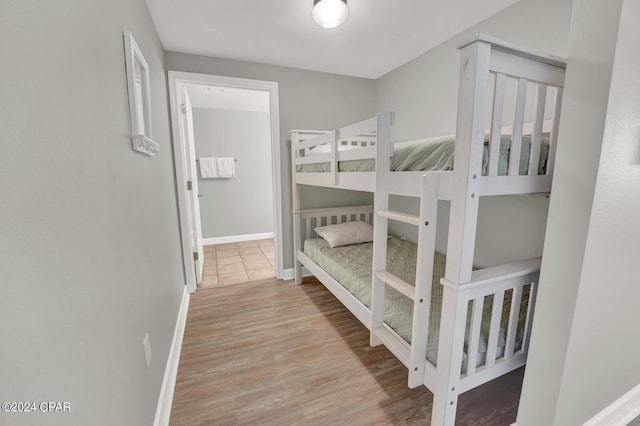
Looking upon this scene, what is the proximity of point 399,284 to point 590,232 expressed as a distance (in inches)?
28.3

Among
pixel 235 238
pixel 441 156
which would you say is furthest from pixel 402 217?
pixel 235 238

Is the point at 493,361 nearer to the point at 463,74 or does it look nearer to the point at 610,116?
the point at 610,116

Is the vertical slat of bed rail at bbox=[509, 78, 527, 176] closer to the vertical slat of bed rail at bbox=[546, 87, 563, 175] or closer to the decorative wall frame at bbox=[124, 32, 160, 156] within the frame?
the vertical slat of bed rail at bbox=[546, 87, 563, 175]

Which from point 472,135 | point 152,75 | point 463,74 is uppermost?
point 152,75

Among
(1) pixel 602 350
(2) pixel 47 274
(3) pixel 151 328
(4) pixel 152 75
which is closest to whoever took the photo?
(2) pixel 47 274

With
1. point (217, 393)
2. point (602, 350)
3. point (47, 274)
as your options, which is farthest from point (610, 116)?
point (217, 393)

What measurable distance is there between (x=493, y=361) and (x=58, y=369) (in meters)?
1.56

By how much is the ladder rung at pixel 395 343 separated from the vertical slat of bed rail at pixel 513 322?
47 centimetres

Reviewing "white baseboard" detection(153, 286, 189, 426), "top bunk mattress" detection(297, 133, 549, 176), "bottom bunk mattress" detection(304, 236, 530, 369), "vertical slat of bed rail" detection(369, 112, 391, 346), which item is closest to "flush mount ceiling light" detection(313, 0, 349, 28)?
"vertical slat of bed rail" detection(369, 112, 391, 346)

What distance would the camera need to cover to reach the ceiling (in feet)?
5.73

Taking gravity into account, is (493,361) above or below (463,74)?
below

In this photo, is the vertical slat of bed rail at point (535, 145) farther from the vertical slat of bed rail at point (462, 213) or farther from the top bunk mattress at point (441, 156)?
the vertical slat of bed rail at point (462, 213)

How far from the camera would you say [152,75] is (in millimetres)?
1747

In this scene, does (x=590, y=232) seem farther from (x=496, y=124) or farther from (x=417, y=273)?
(x=417, y=273)
